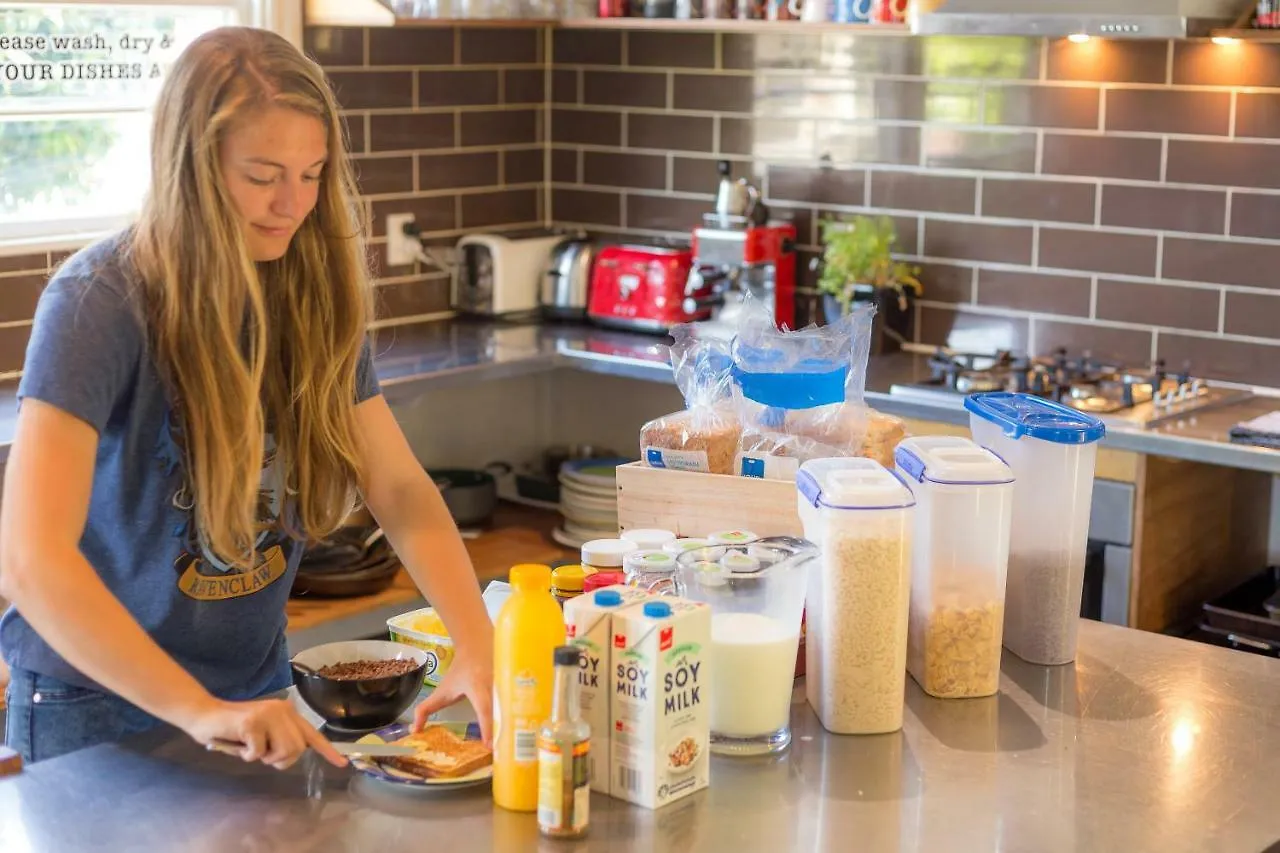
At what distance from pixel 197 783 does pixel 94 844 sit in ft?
0.48

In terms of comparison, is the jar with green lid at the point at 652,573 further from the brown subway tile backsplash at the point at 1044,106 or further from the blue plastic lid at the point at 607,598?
the brown subway tile backsplash at the point at 1044,106

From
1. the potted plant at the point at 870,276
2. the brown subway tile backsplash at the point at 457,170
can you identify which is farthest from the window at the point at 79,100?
the potted plant at the point at 870,276

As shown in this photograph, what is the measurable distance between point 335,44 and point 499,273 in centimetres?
69

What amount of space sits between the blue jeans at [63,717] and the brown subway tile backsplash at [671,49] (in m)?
2.77

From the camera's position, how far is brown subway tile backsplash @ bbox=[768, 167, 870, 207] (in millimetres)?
3957

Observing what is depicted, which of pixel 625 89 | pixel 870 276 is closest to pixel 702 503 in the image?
pixel 870 276

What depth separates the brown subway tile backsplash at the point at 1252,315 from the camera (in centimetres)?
341

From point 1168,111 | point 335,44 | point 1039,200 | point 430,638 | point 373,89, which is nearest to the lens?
point 430,638

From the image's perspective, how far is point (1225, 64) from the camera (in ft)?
11.1

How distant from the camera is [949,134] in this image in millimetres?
3793

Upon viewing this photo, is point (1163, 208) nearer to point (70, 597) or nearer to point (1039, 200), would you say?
point (1039, 200)

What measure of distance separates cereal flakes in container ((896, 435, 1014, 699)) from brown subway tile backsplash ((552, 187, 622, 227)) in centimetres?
266

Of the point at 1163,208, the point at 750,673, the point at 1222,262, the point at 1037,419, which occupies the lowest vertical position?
the point at 750,673

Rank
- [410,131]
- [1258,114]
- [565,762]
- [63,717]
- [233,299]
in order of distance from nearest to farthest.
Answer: [565,762] → [233,299] → [63,717] → [1258,114] → [410,131]
